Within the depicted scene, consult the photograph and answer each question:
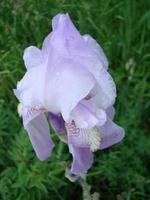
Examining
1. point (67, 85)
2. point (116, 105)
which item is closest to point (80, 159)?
point (67, 85)

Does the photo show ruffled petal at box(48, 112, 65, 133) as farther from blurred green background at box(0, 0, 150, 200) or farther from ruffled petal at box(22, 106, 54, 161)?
blurred green background at box(0, 0, 150, 200)

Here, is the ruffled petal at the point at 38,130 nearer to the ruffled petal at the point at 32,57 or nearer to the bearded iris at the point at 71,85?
the bearded iris at the point at 71,85

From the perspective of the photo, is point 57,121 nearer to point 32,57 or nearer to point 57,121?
point 57,121

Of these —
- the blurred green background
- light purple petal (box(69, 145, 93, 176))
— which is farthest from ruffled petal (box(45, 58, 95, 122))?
the blurred green background

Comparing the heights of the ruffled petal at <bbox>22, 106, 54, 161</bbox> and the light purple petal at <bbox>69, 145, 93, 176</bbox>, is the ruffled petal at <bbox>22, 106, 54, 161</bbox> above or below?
above

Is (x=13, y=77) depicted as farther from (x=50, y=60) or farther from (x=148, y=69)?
(x=50, y=60)

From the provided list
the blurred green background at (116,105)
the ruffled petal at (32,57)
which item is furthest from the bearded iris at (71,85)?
the blurred green background at (116,105)

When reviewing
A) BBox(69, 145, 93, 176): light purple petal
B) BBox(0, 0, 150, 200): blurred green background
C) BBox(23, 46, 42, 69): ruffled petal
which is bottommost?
BBox(0, 0, 150, 200): blurred green background

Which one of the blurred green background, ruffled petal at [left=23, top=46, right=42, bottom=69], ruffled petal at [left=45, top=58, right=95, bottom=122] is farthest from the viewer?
the blurred green background
